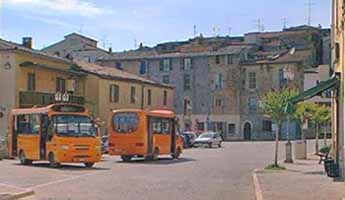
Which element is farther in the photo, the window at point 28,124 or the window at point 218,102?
the window at point 218,102

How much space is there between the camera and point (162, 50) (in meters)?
110

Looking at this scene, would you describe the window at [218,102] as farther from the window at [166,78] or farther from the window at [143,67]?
the window at [143,67]

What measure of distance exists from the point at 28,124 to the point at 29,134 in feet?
2.07

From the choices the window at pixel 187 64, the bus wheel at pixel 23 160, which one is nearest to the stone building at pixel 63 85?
the bus wheel at pixel 23 160

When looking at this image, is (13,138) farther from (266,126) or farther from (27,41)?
(266,126)

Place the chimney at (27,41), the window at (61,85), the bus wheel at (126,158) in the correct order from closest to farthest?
the bus wheel at (126,158), the window at (61,85), the chimney at (27,41)

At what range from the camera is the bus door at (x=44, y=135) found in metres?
32.9

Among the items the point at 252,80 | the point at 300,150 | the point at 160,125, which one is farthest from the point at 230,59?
the point at 160,125

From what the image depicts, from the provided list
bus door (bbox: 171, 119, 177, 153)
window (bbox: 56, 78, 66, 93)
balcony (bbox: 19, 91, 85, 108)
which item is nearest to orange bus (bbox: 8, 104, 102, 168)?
bus door (bbox: 171, 119, 177, 153)

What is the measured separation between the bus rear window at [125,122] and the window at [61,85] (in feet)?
63.7

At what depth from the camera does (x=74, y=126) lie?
32906mm

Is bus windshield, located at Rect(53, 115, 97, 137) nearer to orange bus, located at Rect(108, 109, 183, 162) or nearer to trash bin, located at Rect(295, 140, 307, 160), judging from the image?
orange bus, located at Rect(108, 109, 183, 162)

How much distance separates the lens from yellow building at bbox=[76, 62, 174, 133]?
208 feet

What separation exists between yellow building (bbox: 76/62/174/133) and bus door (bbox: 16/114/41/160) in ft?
80.8
